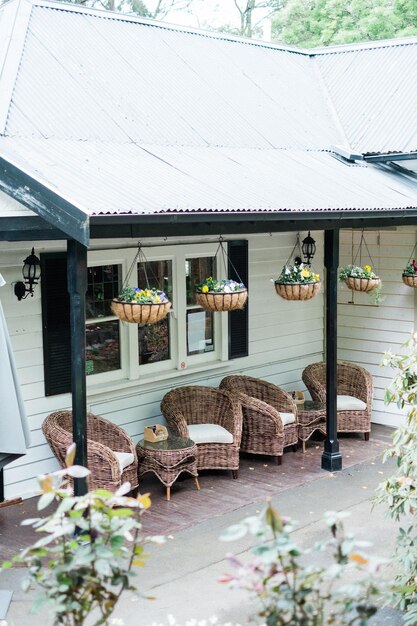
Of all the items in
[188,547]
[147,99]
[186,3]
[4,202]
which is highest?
[186,3]

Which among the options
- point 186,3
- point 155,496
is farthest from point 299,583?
point 186,3

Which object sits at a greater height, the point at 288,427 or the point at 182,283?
the point at 182,283

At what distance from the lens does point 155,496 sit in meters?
8.34

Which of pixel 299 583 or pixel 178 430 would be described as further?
pixel 178 430

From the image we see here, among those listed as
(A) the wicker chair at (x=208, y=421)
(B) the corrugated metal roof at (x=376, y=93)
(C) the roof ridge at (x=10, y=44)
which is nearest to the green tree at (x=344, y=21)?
(B) the corrugated metal roof at (x=376, y=93)

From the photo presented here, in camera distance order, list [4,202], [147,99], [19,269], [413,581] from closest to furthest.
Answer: [413,581], [4,202], [19,269], [147,99]

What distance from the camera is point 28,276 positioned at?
25.6 feet

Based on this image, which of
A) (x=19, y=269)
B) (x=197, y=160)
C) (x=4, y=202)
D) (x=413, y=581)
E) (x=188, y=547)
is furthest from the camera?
(x=197, y=160)

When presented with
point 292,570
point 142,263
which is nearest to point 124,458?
point 142,263

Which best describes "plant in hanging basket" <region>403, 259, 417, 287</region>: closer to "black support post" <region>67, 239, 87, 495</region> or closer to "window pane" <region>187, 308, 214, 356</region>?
"window pane" <region>187, 308, 214, 356</region>

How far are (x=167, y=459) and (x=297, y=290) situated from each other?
84.9 inches

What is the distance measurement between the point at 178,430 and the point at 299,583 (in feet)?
19.1

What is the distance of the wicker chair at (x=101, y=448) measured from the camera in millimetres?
7574

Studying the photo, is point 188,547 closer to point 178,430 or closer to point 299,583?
point 178,430
